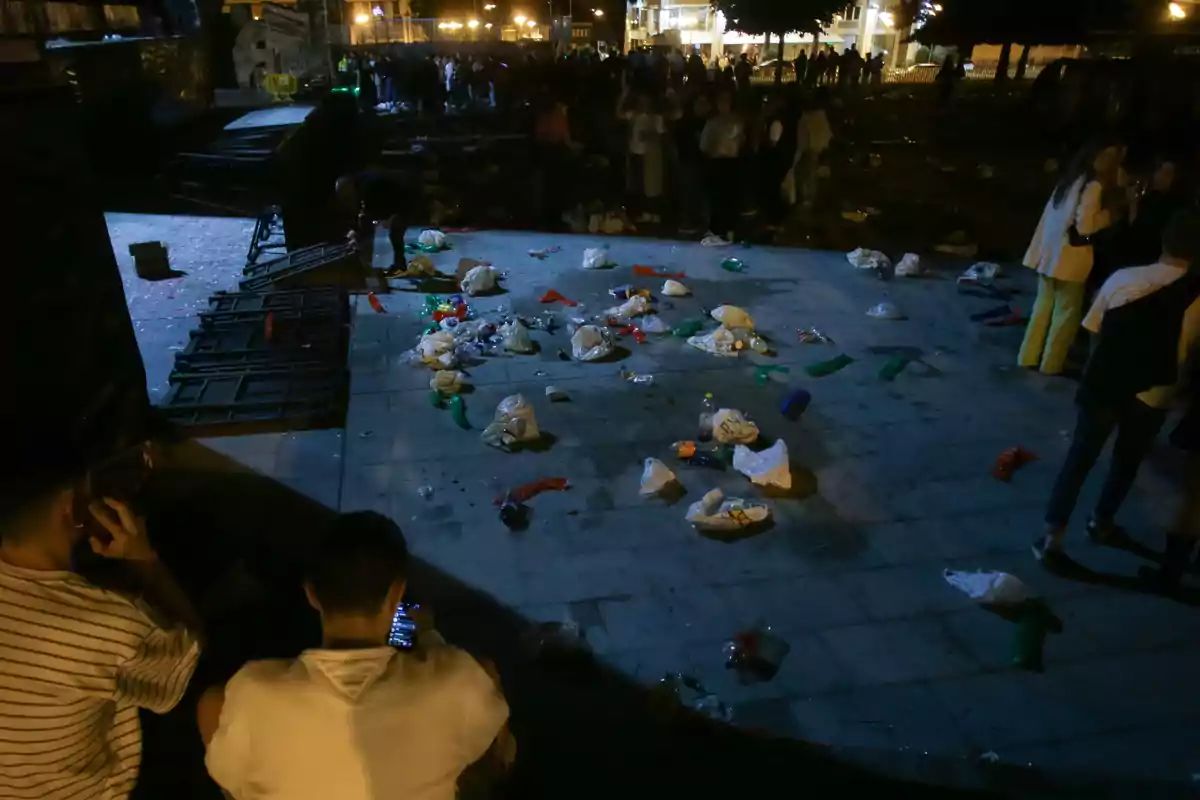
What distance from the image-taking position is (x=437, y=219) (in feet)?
35.6

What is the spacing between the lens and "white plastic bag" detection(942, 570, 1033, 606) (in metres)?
3.76

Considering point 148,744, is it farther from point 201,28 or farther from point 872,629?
point 201,28

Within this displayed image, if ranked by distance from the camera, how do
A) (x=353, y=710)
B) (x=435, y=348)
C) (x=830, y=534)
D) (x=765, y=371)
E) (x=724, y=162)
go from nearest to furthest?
(x=353, y=710)
(x=830, y=534)
(x=765, y=371)
(x=435, y=348)
(x=724, y=162)

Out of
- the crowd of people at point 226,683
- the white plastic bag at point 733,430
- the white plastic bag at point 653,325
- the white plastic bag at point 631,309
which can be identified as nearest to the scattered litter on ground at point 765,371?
the white plastic bag at point 733,430

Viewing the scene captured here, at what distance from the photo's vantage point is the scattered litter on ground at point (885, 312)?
291 inches

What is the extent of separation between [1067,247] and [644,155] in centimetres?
637

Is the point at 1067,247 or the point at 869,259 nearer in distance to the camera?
the point at 1067,247

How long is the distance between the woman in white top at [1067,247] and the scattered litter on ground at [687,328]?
2.54 metres

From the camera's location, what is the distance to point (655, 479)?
468 cm

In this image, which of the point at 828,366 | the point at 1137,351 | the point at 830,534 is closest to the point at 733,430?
the point at 830,534

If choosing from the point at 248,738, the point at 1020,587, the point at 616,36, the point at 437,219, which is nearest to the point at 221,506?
the point at 248,738

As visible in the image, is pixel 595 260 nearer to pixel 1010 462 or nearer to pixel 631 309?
pixel 631 309

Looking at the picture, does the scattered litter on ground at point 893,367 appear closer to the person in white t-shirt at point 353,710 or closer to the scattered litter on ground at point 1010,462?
the scattered litter on ground at point 1010,462

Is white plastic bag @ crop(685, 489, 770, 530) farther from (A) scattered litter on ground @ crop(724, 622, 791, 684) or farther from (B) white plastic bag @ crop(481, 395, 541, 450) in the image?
(B) white plastic bag @ crop(481, 395, 541, 450)
